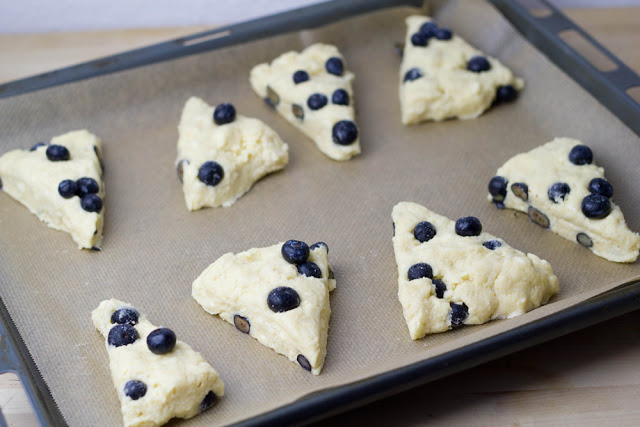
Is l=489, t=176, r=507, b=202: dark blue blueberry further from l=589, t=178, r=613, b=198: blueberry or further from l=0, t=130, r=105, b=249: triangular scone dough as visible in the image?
l=0, t=130, r=105, b=249: triangular scone dough

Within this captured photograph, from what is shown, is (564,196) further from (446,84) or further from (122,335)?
(122,335)

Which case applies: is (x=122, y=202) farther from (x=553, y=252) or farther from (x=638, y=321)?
(x=638, y=321)

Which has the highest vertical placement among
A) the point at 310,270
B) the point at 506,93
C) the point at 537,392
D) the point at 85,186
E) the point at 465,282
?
the point at 85,186

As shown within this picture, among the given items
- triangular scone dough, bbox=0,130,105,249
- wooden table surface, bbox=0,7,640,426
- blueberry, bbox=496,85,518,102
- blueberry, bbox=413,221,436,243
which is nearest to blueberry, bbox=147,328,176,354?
wooden table surface, bbox=0,7,640,426

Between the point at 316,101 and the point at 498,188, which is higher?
the point at 316,101

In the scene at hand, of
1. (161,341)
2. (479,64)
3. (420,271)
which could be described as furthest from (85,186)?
(479,64)

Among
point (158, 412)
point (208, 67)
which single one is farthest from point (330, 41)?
point (158, 412)

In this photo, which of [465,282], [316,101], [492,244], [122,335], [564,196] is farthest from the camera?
[316,101]
